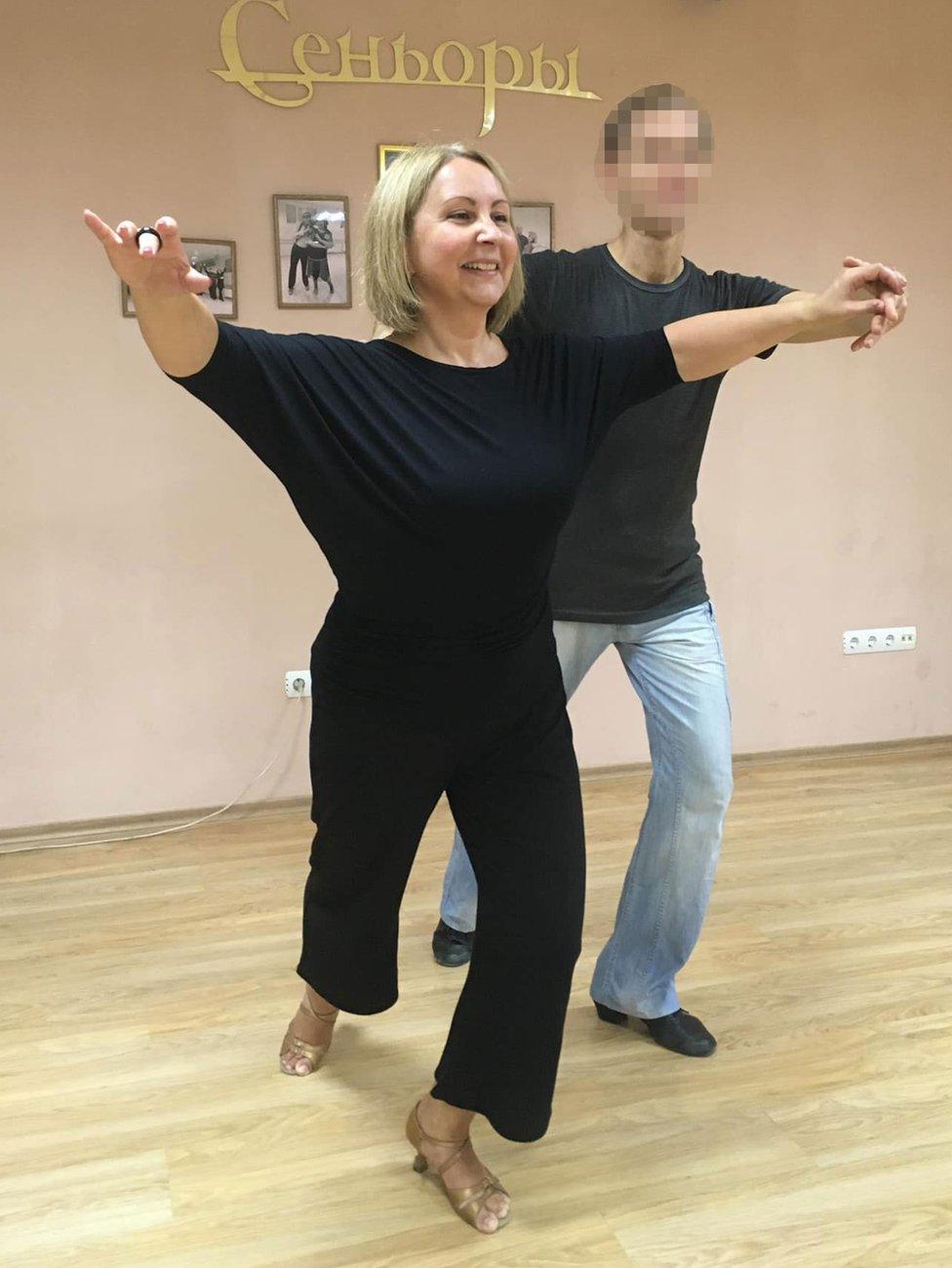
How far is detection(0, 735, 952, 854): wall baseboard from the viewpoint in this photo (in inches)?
121

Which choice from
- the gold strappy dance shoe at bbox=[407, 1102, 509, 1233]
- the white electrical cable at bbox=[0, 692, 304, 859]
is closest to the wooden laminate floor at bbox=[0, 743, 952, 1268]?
the gold strappy dance shoe at bbox=[407, 1102, 509, 1233]

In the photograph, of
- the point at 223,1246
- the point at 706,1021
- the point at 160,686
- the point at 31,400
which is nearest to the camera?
the point at 223,1246

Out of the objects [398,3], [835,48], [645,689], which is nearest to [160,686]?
[645,689]

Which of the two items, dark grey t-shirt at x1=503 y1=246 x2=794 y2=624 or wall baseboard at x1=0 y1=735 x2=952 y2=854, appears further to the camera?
wall baseboard at x1=0 y1=735 x2=952 y2=854

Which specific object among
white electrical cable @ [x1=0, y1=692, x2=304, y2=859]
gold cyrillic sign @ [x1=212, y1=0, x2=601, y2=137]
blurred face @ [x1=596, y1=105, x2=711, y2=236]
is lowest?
white electrical cable @ [x1=0, y1=692, x2=304, y2=859]

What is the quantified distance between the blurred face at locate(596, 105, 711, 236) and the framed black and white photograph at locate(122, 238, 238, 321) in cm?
149

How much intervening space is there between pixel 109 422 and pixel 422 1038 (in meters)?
1.81

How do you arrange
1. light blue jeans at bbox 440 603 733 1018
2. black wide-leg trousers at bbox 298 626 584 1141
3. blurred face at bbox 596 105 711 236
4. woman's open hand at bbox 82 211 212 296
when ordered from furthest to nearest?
light blue jeans at bbox 440 603 733 1018 < blurred face at bbox 596 105 711 236 < black wide-leg trousers at bbox 298 626 584 1141 < woman's open hand at bbox 82 211 212 296

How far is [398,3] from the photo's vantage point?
3010 mm

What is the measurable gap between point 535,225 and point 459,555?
2.04 meters

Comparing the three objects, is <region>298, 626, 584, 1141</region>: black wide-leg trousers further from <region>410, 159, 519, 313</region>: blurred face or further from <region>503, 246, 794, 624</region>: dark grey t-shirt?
<region>410, 159, 519, 313</region>: blurred face

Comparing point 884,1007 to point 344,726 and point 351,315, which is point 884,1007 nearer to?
point 344,726

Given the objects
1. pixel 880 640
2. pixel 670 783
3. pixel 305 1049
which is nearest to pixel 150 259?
pixel 670 783

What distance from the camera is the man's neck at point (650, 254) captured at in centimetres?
183
